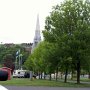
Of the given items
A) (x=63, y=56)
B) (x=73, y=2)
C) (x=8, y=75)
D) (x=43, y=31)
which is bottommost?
(x=8, y=75)

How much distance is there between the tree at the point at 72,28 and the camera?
1925 inches

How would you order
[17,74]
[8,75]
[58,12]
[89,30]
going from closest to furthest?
[8,75] < [89,30] < [58,12] < [17,74]

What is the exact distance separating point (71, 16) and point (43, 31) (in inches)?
155

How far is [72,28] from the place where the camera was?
5069cm

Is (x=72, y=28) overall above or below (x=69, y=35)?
above

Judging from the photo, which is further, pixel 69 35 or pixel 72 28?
pixel 72 28

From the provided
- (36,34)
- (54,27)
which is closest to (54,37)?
(54,27)

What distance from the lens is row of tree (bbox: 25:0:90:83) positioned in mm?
48969

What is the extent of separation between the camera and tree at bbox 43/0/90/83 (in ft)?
160

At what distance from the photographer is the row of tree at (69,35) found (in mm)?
48969

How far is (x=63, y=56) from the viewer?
165 feet

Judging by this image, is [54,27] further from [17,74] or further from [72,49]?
[17,74]

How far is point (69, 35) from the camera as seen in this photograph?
165 feet

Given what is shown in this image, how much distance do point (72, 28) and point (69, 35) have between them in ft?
3.59
